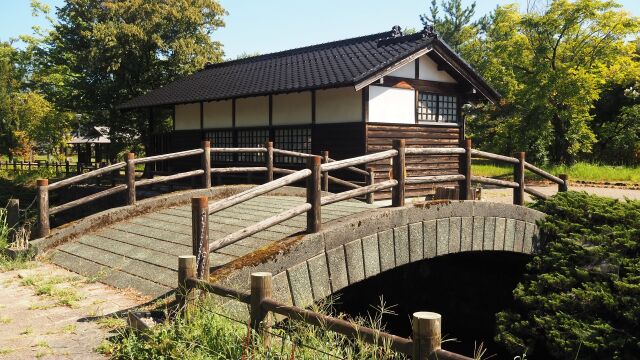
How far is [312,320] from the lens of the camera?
12.0ft

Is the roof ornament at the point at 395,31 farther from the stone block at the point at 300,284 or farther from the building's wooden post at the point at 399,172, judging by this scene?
the stone block at the point at 300,284

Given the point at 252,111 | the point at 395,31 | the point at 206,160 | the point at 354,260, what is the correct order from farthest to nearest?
the point at 252,111
the point at 395,31
the point at 206,160
the point at 354,260

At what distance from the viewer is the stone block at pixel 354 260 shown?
6324 mm

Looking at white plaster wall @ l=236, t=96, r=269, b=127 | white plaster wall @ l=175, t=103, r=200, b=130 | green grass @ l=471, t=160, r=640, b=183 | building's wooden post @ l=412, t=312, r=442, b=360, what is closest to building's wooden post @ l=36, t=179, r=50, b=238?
building's wooden post @ l=412, t=312, r=442, b=360

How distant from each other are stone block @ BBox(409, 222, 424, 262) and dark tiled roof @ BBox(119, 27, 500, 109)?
6.18 m

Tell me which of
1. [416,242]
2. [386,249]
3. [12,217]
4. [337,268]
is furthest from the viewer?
[12,217]

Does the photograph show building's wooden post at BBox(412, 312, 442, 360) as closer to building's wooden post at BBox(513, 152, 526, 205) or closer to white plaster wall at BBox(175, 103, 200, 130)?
building's wooden post at BBox(513, 152, 526, 205)

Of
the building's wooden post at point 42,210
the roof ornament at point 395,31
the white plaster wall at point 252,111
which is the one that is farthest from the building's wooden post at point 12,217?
the roof ornament at point 395,31

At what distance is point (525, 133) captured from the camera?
23031 millimetres

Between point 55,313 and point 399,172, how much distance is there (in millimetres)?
4441

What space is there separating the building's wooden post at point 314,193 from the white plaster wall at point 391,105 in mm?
8111

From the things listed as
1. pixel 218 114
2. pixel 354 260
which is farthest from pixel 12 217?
pixel 218 114

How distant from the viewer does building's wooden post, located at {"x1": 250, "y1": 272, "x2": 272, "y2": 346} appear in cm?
403

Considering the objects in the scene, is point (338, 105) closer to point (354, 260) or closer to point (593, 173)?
point (354, 260)
